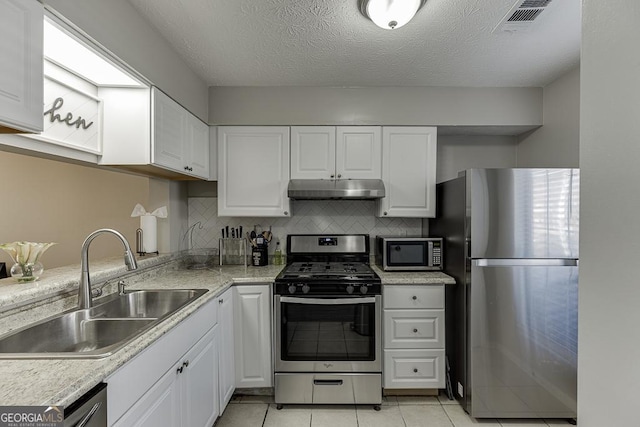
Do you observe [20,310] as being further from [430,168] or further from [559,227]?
[559,227]

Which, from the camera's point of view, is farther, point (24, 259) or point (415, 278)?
point (415, 278)

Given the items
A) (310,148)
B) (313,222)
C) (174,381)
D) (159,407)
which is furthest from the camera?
(313,222)

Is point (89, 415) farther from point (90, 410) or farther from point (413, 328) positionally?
point (413, 328)

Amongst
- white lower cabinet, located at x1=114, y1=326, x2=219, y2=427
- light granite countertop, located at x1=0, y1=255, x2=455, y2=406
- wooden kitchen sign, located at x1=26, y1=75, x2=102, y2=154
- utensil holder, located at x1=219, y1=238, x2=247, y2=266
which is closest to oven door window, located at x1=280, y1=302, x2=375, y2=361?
light granite countertop, located at x1=0, y1=255, x2=455, y2=406

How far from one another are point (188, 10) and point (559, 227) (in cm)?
255

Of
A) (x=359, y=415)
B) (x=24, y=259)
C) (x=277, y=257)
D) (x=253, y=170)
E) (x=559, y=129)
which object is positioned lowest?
(x=359, y=415)

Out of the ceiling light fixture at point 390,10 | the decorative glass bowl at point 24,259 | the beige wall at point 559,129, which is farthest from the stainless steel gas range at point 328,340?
the beige wall at point 559,129

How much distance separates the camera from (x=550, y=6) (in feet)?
5.64

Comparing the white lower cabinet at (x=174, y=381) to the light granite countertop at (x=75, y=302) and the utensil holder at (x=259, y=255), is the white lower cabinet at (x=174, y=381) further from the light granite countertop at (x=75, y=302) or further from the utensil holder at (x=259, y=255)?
the utensil holder at (x=259, y=255)

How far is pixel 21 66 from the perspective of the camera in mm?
1098

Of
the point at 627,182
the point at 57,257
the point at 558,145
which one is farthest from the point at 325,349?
the point at 57,257

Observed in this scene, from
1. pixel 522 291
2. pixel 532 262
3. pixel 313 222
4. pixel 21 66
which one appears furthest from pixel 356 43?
pixel 522 291

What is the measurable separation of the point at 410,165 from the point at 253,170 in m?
1.31

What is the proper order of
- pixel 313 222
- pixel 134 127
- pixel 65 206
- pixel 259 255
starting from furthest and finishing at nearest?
pixel 65 206, pixel 313 222, pixel 259 255, pixel 134 127
